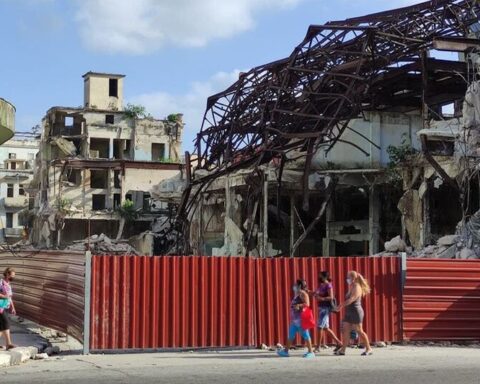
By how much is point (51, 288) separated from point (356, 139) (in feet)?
53.6

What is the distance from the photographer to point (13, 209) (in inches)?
3418

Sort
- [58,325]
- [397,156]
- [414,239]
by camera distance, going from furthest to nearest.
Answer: [397,156], [414,239], [58,325]

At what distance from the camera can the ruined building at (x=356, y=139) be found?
72.8 ft

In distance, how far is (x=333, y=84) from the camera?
24141mm

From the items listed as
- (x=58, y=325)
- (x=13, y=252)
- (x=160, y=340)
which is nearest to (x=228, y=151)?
(x=13, y=252)

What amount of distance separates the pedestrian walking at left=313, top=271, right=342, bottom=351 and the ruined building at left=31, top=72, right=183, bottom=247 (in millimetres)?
44954

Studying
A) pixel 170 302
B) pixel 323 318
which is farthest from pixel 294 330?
pixel 170 302

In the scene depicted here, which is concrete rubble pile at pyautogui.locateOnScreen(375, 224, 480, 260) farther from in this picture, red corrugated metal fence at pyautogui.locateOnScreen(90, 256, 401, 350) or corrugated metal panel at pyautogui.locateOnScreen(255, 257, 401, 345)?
red corrugated metal fence at pyautogui.locateOnScreen(90, 256, 401, 350)

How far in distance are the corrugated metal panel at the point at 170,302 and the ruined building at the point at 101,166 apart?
44102 mm

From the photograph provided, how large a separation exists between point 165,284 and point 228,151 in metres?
15.9

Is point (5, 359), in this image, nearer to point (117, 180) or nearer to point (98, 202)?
point (117, 180)

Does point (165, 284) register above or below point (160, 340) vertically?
above

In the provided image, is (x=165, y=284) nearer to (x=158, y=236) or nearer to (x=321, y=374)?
(x=321, y=374)

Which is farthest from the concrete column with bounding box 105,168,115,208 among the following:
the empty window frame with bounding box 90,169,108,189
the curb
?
the curb
